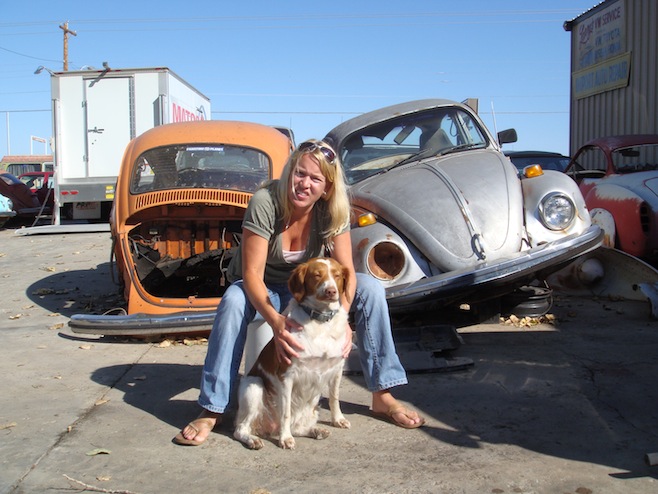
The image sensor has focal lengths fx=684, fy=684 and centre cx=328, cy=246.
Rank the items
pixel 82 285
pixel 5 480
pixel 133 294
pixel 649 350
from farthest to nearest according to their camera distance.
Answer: pixel 82 285 → pixel 133 294 → pixel 649 350 → pixel 5 480

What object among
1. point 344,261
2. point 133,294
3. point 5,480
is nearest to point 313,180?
point 344,261

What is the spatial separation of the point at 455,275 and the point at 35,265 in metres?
7.20

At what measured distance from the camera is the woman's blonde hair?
11.3ft

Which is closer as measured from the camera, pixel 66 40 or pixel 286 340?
pixel 286 340

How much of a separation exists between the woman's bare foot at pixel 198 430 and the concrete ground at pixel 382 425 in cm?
4

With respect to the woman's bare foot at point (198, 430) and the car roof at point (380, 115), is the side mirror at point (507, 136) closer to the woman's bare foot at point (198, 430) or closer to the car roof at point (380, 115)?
the car roof at point (380, 115)

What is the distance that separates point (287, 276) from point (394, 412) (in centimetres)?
90

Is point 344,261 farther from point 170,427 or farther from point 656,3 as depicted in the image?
point 656,3

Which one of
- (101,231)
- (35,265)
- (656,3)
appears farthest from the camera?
(101,231)

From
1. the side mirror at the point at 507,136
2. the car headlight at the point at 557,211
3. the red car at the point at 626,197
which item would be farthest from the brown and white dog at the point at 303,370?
the red car at the point at 626,197

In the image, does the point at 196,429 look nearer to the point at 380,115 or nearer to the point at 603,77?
the point at 380,115

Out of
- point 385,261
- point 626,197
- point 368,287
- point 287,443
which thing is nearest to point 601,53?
point 626,197

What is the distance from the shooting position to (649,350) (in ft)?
15.7

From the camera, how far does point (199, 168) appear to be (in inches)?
241
